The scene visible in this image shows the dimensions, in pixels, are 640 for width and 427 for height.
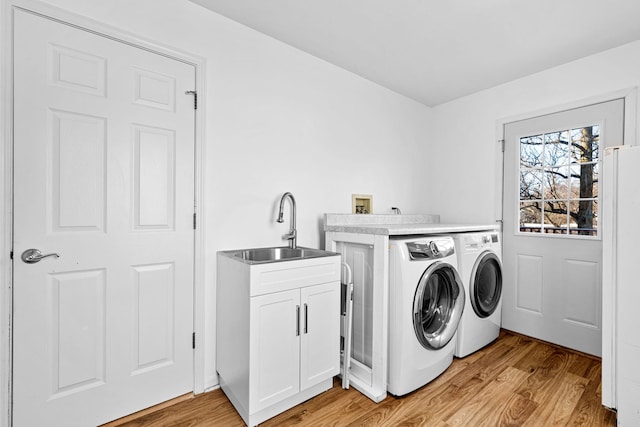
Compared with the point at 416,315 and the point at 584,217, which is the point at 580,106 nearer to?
the point at 584,217

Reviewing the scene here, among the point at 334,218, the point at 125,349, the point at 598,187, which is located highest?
the point at 598,187

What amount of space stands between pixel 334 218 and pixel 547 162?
1979 millimetres

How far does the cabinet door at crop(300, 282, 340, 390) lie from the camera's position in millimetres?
1742

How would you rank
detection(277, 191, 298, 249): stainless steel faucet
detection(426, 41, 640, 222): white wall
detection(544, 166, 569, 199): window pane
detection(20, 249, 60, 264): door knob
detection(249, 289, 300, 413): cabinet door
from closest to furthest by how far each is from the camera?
detection(20, 249, 60, 264): door knob
detection(249, 289, 300, 413): cabinet door
detection(277, 191, 298, 249): stainless steel faucet
detection(426, 41, 640, 222): white wall
detection(544, 166, 569, 199): window pane

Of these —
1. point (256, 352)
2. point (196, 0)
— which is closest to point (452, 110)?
point (196, 0)

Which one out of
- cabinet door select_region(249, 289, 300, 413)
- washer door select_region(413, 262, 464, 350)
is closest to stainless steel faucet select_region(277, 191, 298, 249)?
cabinet door select_region(249, 289, 300, 413)

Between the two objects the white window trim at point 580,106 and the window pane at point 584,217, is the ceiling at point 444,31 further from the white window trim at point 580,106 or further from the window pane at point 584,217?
Answer: the window pane at point 584,217

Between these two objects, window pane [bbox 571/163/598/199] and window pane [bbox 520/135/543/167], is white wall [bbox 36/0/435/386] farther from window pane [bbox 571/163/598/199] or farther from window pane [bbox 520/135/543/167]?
window pane [bbox 571/163/598/199]

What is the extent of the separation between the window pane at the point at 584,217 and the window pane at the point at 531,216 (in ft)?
0.78

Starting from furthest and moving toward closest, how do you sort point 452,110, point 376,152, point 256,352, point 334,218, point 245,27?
point 452,110 < point 376,152 < point 334,218 < point 245,27 < point 256,352

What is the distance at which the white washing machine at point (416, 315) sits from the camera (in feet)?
5.95

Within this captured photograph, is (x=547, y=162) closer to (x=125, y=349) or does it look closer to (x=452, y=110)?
(x=452, y=110)

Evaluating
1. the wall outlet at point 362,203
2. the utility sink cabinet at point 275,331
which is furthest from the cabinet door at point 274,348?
the wall outlet at point 362,203

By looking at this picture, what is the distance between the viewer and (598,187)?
2369mm
